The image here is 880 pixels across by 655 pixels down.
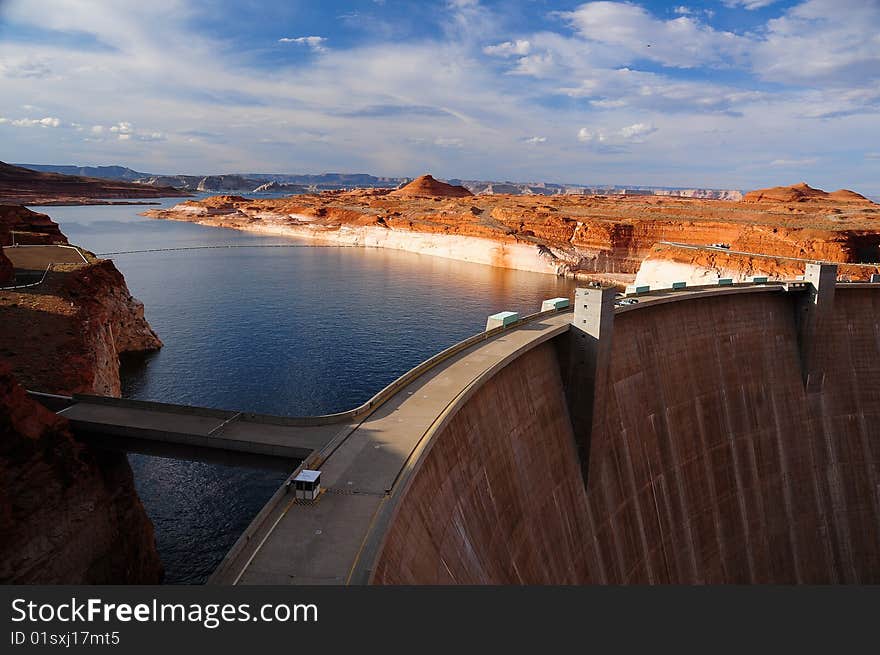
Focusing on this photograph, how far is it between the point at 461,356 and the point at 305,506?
12916 mm

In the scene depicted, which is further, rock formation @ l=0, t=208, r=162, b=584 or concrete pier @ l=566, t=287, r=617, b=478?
concrete pier @ l=566, t=287, r=617, b=478

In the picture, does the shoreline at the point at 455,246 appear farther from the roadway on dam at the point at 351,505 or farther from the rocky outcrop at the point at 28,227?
the roadway on dam at the point at 351,505

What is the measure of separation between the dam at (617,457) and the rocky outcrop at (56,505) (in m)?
7.97

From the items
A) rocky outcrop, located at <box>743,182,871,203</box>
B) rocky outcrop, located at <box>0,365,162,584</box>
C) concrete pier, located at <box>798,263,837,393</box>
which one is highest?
rocky outcrop, located at <box>743,182,871,203</box>

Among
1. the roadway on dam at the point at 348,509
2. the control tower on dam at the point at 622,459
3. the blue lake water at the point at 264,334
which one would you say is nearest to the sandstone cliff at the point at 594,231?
the blue lake water at the point at 264,334

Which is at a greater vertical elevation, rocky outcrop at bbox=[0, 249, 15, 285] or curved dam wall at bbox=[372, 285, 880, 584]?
rocky outcrop at bbox=[0, 249, 15, 285]

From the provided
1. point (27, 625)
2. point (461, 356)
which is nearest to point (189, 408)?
point (461, 356)

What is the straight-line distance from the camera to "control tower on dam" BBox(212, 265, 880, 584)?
48.7 feet

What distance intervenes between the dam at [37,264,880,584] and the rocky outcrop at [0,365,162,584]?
797 centimetres

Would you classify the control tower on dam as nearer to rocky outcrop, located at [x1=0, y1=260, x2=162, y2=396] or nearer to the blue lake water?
the blue lake water

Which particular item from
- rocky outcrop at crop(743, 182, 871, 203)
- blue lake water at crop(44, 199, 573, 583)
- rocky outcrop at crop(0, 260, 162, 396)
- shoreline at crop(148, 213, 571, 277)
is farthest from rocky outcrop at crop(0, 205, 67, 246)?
rocky outcrop at crop(743, 182, 871, 203)

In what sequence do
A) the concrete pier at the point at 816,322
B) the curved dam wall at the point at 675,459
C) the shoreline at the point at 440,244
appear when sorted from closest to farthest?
the curved dam wall at the point at 675,459 < the concrete pier at the point at 816,322 < the shoreline at the point at 440,244

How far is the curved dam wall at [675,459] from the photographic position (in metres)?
19.0

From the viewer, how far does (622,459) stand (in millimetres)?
26484
